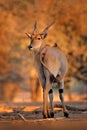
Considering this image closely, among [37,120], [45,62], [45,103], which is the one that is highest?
[45,62]

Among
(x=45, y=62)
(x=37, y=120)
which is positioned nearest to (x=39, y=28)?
(x=45, y=62)

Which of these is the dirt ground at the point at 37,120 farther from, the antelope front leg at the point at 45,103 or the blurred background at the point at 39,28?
the blurred background at the point at 39,28

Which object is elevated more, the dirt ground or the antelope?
the antelope

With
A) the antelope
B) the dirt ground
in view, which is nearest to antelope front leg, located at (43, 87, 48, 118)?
the antelope

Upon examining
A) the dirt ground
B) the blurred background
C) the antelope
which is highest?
the blurred background

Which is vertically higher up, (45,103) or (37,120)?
(45,103)

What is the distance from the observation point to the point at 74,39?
109ft

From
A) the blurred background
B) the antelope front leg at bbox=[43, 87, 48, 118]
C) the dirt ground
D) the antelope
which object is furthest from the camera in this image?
the blurred background

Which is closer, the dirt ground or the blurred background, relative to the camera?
the dirt ground

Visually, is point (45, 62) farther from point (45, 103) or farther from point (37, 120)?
point (37, 120)

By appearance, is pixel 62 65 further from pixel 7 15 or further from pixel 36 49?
pixel 7 15

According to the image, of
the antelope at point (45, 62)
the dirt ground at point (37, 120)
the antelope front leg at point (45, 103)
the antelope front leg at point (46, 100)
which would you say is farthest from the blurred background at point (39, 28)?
the antelope front leg at point (45, 103)

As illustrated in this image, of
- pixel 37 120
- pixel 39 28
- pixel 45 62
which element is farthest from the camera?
pixel 39 28

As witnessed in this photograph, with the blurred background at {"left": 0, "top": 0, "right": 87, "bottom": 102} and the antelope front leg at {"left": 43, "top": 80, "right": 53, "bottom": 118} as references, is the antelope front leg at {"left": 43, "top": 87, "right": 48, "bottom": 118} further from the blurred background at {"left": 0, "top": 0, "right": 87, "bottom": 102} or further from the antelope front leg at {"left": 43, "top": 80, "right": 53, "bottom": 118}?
the blurred background at {"left": 0, "top": 0, "right": 87, "bottom": 102}
